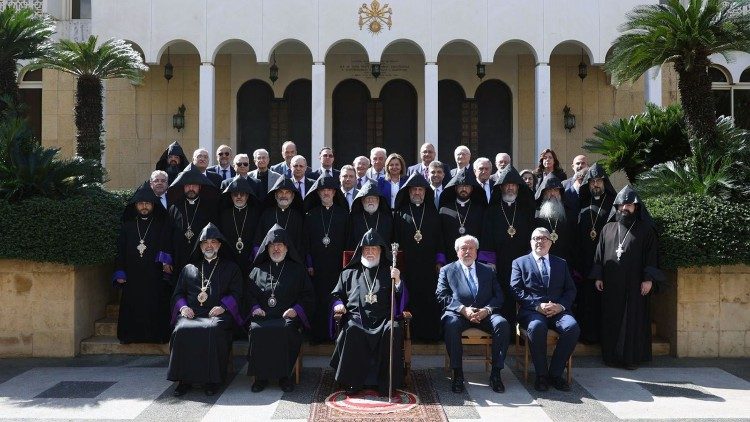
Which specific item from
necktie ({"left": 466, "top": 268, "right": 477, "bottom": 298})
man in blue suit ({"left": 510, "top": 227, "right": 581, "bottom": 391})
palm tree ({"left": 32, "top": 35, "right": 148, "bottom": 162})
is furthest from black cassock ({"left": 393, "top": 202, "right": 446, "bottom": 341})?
palm tree ({"left": 32, "top": 35, "right": 148, "bottom": 162})

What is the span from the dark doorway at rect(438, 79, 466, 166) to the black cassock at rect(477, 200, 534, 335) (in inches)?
333

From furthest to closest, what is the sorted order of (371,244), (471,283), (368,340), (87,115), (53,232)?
(87,115) < (53,232) < (471,283) < (371,244) < (368,340)

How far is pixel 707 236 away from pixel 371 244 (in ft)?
13.5

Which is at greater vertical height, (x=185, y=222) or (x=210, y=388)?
(x=185, y=222)

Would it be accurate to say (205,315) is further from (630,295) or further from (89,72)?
(89,72)

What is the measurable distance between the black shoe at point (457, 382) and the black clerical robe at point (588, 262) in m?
2.32

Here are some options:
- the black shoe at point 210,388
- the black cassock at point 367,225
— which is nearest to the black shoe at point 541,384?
the black cassock at point 367,225

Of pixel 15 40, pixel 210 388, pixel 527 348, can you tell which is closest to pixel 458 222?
pixel 527 348

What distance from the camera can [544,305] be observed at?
696 cm

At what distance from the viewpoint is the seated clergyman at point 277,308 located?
6680mm

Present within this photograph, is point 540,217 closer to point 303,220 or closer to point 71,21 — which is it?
point 303,220

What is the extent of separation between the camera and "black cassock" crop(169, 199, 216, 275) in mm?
8258

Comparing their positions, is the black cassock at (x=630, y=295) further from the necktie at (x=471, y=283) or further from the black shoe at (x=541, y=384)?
the necktie at (x=471, y=283)

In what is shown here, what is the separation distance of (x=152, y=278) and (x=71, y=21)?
9.78 m
